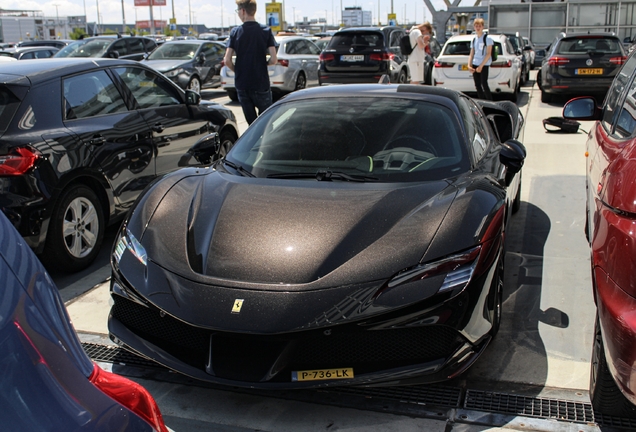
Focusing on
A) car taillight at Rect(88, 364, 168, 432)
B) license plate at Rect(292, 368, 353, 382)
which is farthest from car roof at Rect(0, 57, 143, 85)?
car taillight at Rect(88, 364, 168, 432)

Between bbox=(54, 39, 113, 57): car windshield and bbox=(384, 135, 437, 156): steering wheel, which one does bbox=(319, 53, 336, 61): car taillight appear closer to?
bbox=(54, 39, 113, 57): car windshield

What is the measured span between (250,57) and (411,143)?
448 centimetres

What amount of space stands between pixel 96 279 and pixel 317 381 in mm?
2670

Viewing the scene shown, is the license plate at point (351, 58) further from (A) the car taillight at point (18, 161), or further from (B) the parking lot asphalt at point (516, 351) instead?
(A) the car taillight at point (18, 161)

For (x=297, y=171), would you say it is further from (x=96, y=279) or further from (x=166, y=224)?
(x=96, y=279)

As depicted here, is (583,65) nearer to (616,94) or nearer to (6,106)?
(616,94)

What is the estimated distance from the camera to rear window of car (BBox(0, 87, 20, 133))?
15.2 feet

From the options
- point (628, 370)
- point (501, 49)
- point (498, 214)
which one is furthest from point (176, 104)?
point (501, 49)

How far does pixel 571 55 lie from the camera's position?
45.3 feet

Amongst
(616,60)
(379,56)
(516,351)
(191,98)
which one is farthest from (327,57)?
(516,351)

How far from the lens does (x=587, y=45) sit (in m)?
14.1

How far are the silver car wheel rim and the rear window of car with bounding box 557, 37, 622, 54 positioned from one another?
1158 centimetres

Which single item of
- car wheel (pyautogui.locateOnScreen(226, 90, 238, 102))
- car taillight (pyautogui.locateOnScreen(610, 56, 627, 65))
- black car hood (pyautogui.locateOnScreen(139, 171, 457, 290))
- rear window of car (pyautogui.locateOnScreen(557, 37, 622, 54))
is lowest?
car wheel (pyautogui.locateOnScreen(226, 90, 238, 102))

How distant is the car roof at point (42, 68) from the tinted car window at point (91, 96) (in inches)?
3.0
